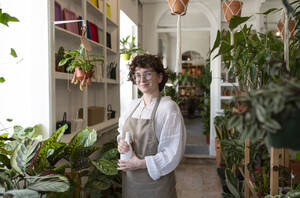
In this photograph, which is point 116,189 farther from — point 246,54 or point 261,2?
point 261,2

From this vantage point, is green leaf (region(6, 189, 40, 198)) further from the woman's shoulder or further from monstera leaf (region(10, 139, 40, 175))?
the woman's shoulder

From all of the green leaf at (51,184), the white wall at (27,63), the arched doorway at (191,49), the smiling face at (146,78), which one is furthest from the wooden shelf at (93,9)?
the arched doorway at (191,49)

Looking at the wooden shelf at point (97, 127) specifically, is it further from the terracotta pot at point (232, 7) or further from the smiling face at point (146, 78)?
the terracotta pot at point (232, 7)

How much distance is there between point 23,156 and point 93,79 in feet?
4.94

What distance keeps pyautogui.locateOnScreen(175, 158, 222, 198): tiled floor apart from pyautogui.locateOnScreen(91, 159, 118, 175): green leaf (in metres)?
2.07

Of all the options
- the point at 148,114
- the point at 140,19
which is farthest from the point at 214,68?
the point at 148,114

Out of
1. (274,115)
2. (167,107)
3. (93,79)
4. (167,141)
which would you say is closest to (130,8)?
(93,79)

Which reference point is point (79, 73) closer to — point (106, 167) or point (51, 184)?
point (106, 167)

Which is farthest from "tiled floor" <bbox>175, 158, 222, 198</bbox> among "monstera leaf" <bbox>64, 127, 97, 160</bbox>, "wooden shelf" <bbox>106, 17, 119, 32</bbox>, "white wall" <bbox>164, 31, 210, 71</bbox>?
"white wall" <bbox>164, 31, 210, 71</bbox>

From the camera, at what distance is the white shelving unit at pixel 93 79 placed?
235 cm

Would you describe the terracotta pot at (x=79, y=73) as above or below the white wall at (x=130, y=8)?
below

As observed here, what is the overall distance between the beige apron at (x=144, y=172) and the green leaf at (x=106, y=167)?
0.12 metres

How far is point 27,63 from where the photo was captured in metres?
2.07

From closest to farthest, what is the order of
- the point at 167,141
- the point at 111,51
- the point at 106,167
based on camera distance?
the point at 167,141, the point at 106,167, the point at 111,51
